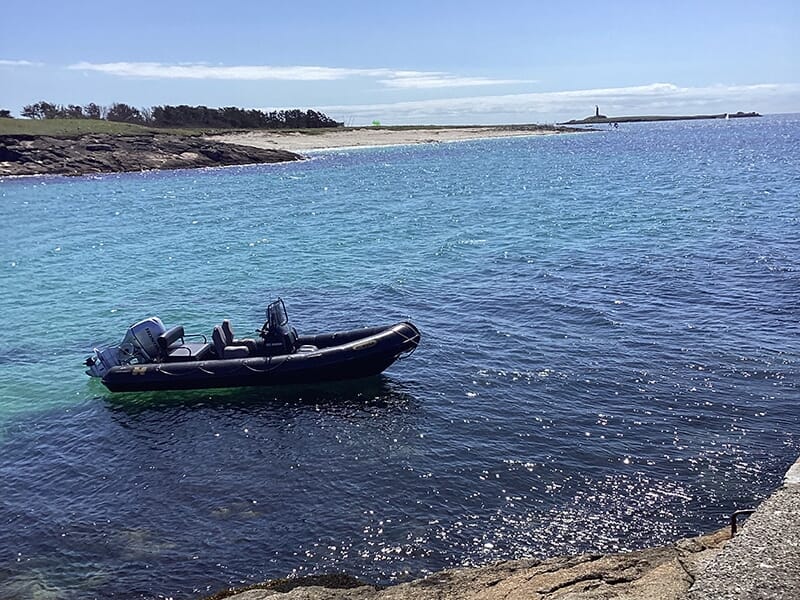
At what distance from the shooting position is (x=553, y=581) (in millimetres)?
7762

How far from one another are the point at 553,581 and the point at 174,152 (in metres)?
93.5

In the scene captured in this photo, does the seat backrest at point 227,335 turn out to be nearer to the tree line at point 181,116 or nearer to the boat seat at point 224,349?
the boat seat at point 224,349

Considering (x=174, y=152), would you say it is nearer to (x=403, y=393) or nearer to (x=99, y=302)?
(x=99, y=302)

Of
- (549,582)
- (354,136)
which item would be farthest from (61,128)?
(549,582)

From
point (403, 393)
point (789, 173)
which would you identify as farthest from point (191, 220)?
point (789, 173)

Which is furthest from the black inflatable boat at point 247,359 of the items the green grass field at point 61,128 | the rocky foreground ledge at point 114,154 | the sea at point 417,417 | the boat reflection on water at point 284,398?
the green grass field at point 61,128

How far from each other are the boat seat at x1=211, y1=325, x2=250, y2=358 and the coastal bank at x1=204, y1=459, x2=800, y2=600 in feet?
26.5

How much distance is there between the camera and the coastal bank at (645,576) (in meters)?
5.73

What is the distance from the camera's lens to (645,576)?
7.33 meters

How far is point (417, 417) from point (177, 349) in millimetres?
7255

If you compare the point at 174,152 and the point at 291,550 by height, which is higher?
the point at 174,152

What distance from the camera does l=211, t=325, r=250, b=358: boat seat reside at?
16938mm

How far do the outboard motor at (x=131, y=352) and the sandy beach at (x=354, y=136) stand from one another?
9854 centimetres

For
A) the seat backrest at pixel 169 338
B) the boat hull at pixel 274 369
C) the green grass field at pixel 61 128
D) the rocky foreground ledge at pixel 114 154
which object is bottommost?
the boat hull at pixel 274 369
